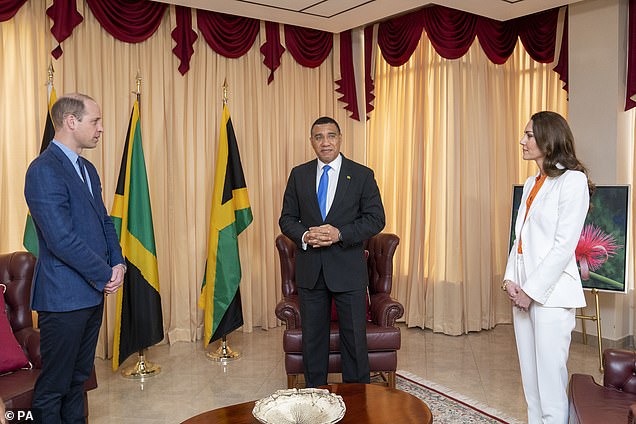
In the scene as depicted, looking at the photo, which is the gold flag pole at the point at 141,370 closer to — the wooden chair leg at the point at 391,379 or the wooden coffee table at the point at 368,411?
the wooden chair leg at the point at 391,379

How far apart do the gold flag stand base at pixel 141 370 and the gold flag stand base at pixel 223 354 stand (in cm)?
47

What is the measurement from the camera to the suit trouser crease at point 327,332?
3668 mm

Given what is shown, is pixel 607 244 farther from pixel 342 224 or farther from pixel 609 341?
pixel 342 224

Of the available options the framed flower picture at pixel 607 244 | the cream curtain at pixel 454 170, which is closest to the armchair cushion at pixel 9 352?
the cream curtain at pixel 454 170

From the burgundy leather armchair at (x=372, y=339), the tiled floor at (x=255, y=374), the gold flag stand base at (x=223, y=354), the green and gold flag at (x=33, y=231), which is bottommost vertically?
the tiled floor at (x=255, y=374)

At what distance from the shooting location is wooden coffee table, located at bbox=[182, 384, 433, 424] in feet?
8.23

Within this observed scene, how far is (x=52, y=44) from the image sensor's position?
15.1ft

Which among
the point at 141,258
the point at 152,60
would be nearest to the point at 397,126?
the point at 152,60

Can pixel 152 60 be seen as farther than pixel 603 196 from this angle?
Yes

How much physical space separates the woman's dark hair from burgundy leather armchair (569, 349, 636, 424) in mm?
923

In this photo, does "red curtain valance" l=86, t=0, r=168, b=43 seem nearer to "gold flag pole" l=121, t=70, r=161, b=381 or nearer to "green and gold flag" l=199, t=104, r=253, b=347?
"gold flag pole" l=121, t=70, r=161, b=381

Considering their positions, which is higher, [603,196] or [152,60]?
[152,60]

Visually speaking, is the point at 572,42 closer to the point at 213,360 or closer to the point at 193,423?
the point at 213,360

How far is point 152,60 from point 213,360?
2582 mm
